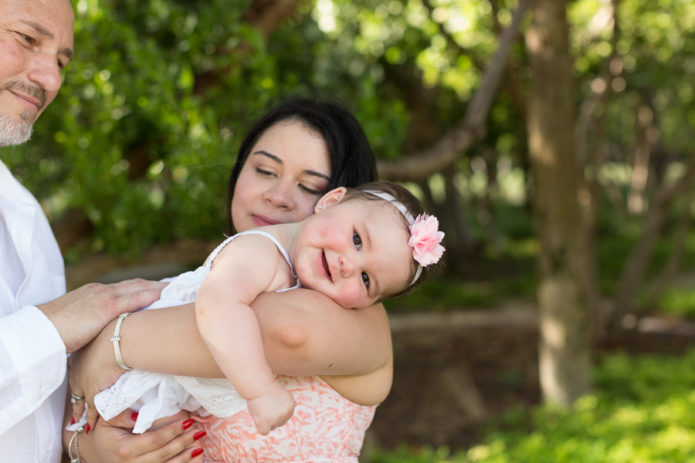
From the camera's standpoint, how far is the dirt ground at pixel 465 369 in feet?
23.3

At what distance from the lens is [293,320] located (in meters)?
1.54

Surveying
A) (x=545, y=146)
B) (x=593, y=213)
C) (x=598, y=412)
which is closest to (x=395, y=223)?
(x=545, y=146)

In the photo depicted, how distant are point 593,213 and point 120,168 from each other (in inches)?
217

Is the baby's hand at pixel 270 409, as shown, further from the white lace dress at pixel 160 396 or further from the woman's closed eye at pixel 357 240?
the woman's closed eye at pixel 357 240

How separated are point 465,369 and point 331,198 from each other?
726cm

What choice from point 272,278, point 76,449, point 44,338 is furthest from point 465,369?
point 44,338

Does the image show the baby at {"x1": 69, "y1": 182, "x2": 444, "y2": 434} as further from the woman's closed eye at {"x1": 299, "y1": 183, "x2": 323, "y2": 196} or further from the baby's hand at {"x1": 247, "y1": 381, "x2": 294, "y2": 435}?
the woman's closed eye at {"x1": 299, "y1": 183, "x2": 323, "y2": 196}

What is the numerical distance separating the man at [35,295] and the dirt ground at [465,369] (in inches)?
182

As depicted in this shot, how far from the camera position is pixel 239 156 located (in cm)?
231

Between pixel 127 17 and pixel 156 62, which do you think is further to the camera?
pixel 127 17

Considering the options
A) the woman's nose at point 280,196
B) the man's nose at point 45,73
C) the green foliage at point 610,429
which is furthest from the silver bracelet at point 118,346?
the green foliage at point 610,429

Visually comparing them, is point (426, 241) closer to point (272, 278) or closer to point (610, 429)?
point (272, 278)

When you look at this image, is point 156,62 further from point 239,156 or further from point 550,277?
point 550,277

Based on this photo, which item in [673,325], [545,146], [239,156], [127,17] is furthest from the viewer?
[673,325]
